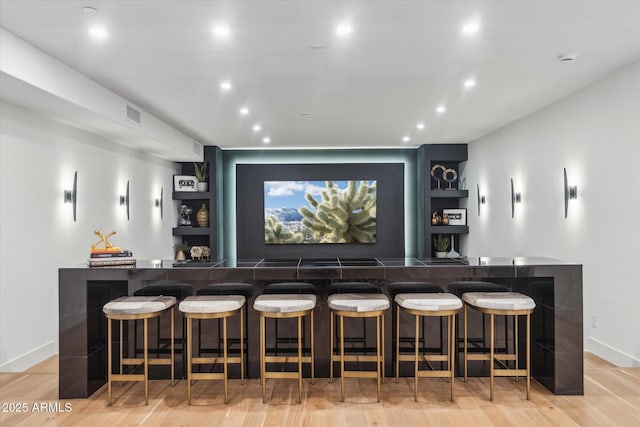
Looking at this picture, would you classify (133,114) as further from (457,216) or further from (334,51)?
(457,216)

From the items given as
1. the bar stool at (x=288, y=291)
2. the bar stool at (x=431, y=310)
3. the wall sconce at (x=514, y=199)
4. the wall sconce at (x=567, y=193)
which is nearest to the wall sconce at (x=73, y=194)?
the bar stool at (x=288, y=291)

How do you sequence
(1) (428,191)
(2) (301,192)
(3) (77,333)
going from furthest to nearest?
(2) (301,192), (1) (428,191), (3) (77,333)

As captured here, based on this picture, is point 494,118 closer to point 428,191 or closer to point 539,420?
point 428,191

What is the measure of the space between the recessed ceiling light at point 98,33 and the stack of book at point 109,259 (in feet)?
5.05

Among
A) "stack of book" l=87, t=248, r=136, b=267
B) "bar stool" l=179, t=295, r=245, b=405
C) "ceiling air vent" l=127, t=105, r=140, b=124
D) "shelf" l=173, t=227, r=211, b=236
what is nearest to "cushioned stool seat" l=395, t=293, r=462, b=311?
"bar stool" l=179, t=295, r=245, b=405

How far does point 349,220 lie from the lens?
8.20m

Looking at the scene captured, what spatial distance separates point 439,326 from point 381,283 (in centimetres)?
59

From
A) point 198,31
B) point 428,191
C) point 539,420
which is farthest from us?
point 428,191

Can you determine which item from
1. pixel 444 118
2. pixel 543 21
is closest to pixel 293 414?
pixel 543 21

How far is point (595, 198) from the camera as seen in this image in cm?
411

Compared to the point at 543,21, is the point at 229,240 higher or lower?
lower

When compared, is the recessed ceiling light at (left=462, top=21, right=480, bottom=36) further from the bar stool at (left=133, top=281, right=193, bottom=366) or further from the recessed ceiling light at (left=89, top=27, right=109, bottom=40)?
the bar stool at (left=133, top=281, right=193, bottom=366)

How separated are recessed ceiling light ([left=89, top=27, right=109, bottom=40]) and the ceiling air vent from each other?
173 cm

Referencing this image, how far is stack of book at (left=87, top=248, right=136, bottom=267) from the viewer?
3230mm
